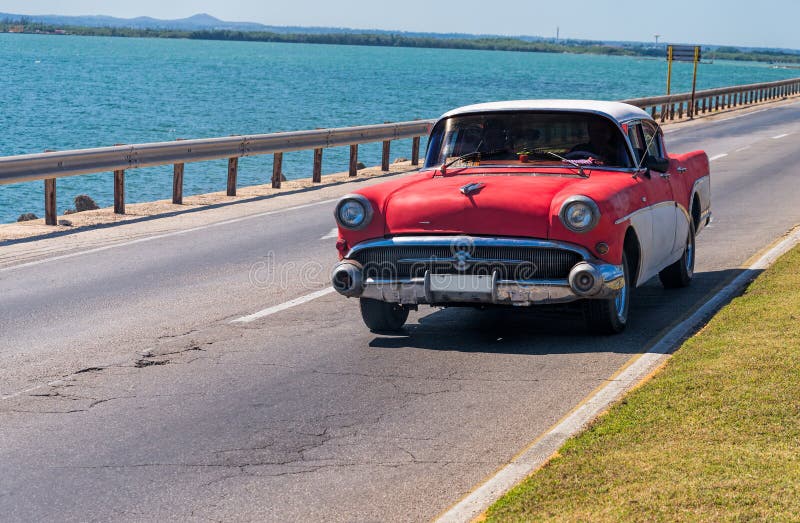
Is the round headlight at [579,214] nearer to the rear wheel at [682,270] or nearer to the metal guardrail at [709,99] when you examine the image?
the rear wheel at [682,270]

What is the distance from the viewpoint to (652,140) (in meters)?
10.2

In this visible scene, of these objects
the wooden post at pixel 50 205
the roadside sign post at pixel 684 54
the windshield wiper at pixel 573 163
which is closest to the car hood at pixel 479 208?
the windshield wiper at pixel 573 163

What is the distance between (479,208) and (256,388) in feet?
6.81

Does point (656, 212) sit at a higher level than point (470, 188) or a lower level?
lower

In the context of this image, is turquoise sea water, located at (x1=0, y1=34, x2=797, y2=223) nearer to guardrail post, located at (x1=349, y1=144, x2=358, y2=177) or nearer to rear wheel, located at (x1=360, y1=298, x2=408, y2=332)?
guardrail post, located at (x1=349, y1=144, x2=358, y2=177)

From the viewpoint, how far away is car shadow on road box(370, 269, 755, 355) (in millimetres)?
8766

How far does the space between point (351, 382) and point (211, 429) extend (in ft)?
4.21

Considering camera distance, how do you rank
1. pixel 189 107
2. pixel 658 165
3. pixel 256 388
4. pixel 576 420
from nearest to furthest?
1. pixel 576 420
2. pixel 256 388
3. pixel 658 165
4. pixel 189 107

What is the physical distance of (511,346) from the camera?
8797 millimetres

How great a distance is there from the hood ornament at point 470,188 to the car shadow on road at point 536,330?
985 millimetres

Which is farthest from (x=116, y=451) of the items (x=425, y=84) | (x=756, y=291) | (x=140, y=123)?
(x=425, y=84)

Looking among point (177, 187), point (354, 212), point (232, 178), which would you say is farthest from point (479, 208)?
point (232, 178)

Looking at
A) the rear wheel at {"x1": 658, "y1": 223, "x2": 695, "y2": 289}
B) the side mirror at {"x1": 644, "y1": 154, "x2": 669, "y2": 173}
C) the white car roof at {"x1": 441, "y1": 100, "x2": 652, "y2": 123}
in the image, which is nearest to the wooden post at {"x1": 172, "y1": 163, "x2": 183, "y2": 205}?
the white car roof at {"x1": 441, "y1": 100, "x2": 652, "y2": 123}

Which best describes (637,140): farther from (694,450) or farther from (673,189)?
(694,450)
